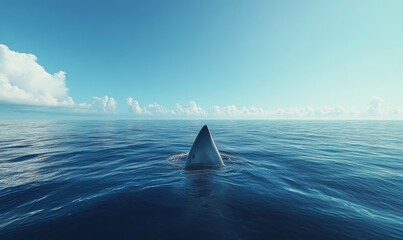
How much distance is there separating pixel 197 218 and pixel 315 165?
10809 millimetres

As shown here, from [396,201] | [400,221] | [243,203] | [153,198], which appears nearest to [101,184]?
[153,198]

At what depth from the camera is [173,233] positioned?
4641mm

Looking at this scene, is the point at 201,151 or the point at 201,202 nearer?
the point at 201,202

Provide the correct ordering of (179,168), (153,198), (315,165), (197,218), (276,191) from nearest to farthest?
1. (197,218)
2. (153,198)
3. (276,191)
4. (179,168)
5. (315,165)

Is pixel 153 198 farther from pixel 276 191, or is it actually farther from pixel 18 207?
pixel 276 191

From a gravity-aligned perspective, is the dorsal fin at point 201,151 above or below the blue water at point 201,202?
above

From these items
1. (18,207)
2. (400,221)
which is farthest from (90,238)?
(400,221)

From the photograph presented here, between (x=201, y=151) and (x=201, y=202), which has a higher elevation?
(x=201, y=151)

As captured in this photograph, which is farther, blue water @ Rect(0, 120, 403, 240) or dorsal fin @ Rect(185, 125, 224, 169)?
dorsal fin @ Rect(185, 125, 224, 169)

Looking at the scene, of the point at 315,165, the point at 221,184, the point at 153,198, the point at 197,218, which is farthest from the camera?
the point at 315,165

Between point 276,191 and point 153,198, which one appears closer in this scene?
point 153,198

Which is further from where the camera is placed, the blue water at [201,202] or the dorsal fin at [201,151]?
the dorsal fin at [201,151]

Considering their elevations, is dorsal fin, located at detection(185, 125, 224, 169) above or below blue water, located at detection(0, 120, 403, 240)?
above

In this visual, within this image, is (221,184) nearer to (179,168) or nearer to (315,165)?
(179,168)
